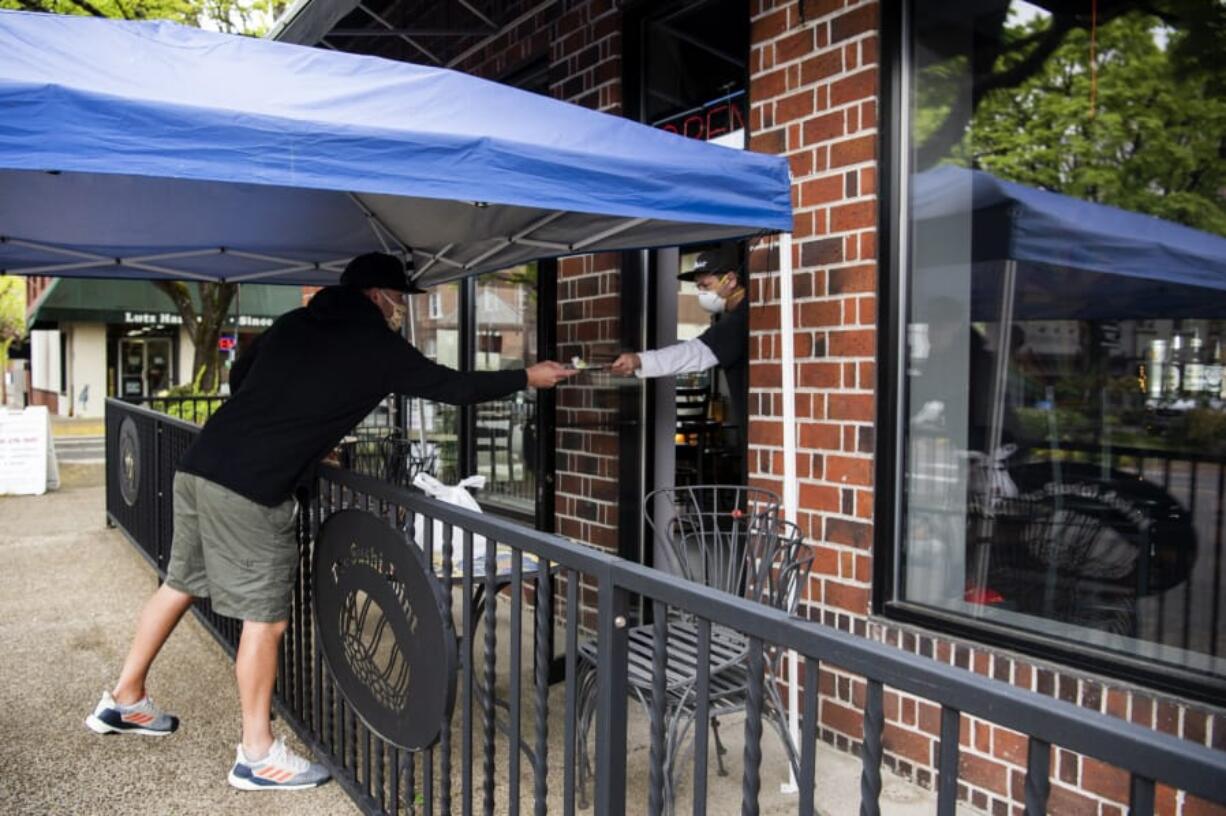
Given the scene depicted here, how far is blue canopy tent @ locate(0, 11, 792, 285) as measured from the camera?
2.03 metres

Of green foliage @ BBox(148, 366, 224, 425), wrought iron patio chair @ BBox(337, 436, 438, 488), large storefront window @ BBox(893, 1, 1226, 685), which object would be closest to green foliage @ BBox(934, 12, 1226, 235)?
large storefront window @ BBox(893, 1, 1226, 685)

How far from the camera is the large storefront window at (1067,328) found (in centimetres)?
268

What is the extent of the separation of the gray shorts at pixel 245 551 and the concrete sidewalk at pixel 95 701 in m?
0.67

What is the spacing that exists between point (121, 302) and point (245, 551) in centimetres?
1857

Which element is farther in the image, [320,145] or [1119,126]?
[1119,126]

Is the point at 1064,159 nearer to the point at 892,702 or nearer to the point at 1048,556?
the point at 1048,556

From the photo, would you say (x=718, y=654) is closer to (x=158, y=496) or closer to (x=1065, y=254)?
(x=1065, y=254)

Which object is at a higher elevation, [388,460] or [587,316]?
[587,316]

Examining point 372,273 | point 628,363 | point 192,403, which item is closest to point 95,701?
point 372,273

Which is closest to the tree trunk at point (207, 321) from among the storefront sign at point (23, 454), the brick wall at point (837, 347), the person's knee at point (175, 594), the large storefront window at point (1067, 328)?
the storefront sign at point (23, 454)

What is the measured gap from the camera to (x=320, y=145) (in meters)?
2.25

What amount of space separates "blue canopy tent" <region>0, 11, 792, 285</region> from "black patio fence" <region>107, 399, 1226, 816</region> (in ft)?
3.17

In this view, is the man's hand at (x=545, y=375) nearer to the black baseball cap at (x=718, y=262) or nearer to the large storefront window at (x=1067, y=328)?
the black baseball cap at (x=718, y=262)

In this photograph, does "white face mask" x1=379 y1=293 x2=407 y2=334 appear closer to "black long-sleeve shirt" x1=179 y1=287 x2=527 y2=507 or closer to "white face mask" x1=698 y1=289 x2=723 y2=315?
"black long-sleeve shirt" x1=179 y1=287 x2=527 y2=507
